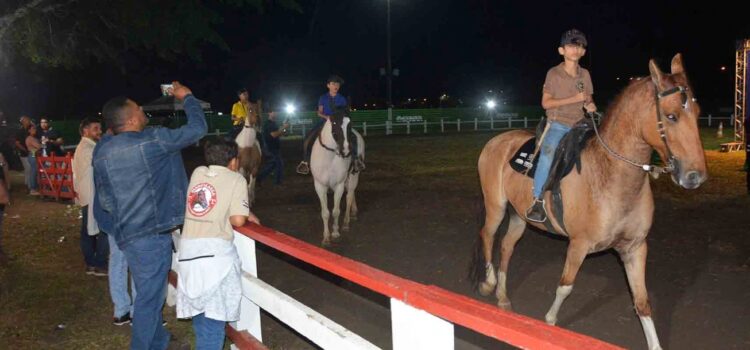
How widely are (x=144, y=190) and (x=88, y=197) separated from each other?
3.28 metres


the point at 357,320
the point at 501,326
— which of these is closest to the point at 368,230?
the point at 357,320

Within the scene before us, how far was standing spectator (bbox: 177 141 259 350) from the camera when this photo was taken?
3545 millimetres

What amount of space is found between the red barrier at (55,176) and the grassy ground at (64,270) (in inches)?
16.2

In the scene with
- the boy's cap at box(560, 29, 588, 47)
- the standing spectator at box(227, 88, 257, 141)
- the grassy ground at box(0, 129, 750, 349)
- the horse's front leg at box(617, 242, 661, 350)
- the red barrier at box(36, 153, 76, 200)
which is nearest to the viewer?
the horse's front leg at box(617, 242, 661, 350)

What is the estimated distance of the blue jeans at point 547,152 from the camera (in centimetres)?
501

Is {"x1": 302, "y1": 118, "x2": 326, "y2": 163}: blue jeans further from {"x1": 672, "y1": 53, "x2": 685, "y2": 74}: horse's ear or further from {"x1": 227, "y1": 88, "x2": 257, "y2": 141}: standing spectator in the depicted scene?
{"x1": 672, "y1": 53, "x2": 685, "y2": 74}: horse's ear

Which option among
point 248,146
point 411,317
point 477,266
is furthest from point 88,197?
point 411,317

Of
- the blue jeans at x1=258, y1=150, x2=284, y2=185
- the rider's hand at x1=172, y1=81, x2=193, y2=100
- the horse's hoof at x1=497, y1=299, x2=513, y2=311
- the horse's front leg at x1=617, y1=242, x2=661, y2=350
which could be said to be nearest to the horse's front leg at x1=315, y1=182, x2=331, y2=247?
the horse's hoof at x1=497, y1=299, x2=513, y2=311

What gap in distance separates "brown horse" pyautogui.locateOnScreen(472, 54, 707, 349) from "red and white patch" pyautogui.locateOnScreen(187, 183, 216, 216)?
305 cm

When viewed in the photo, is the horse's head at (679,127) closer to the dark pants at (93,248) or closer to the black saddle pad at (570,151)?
the black saddle pad at (570,151)

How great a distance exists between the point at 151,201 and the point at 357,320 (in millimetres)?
2588

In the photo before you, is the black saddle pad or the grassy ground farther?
the grassy ground

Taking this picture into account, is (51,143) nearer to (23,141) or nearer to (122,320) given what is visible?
(23,141)

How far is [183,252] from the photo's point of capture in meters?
3.60
